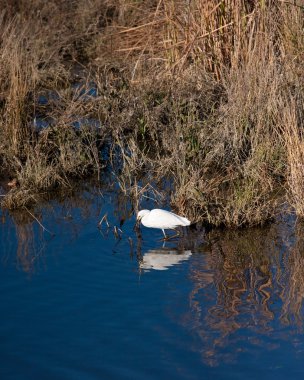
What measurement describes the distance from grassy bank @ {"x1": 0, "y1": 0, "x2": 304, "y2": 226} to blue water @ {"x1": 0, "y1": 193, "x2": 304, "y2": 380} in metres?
0.38

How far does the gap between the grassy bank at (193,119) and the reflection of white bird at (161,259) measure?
18.6 inches

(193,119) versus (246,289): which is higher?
(193,119)

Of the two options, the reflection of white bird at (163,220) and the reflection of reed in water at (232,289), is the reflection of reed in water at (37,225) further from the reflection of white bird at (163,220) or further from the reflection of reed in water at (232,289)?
the reflection of reed in water at (232,289)

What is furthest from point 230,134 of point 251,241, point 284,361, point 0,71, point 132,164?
point 284,361

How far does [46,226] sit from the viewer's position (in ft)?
20.4

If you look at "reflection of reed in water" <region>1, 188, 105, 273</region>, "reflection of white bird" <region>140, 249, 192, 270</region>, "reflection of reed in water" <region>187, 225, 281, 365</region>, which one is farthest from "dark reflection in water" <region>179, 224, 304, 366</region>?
"reflection of reed in water" <region>1, 188, 105, 273</region>

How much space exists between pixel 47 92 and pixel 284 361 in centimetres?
554

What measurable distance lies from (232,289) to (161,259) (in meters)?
0.67

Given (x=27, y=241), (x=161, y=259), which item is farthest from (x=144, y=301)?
(x=27, y=241)

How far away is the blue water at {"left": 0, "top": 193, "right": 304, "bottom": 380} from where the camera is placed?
4.27 metres

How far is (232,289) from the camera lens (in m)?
5.11

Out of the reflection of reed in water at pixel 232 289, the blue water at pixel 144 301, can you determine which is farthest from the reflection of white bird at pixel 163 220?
the reflection of reed in water at pixel 232 289

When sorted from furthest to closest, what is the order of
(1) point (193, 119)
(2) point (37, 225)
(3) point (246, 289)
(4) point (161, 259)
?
1. (1) point (193, 119)
2. (2) point (37, 225)
3. (4) point (161, 259)
4. (3) point (246, 289)

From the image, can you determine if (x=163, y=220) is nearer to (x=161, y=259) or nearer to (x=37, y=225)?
(x=161, y=259)
